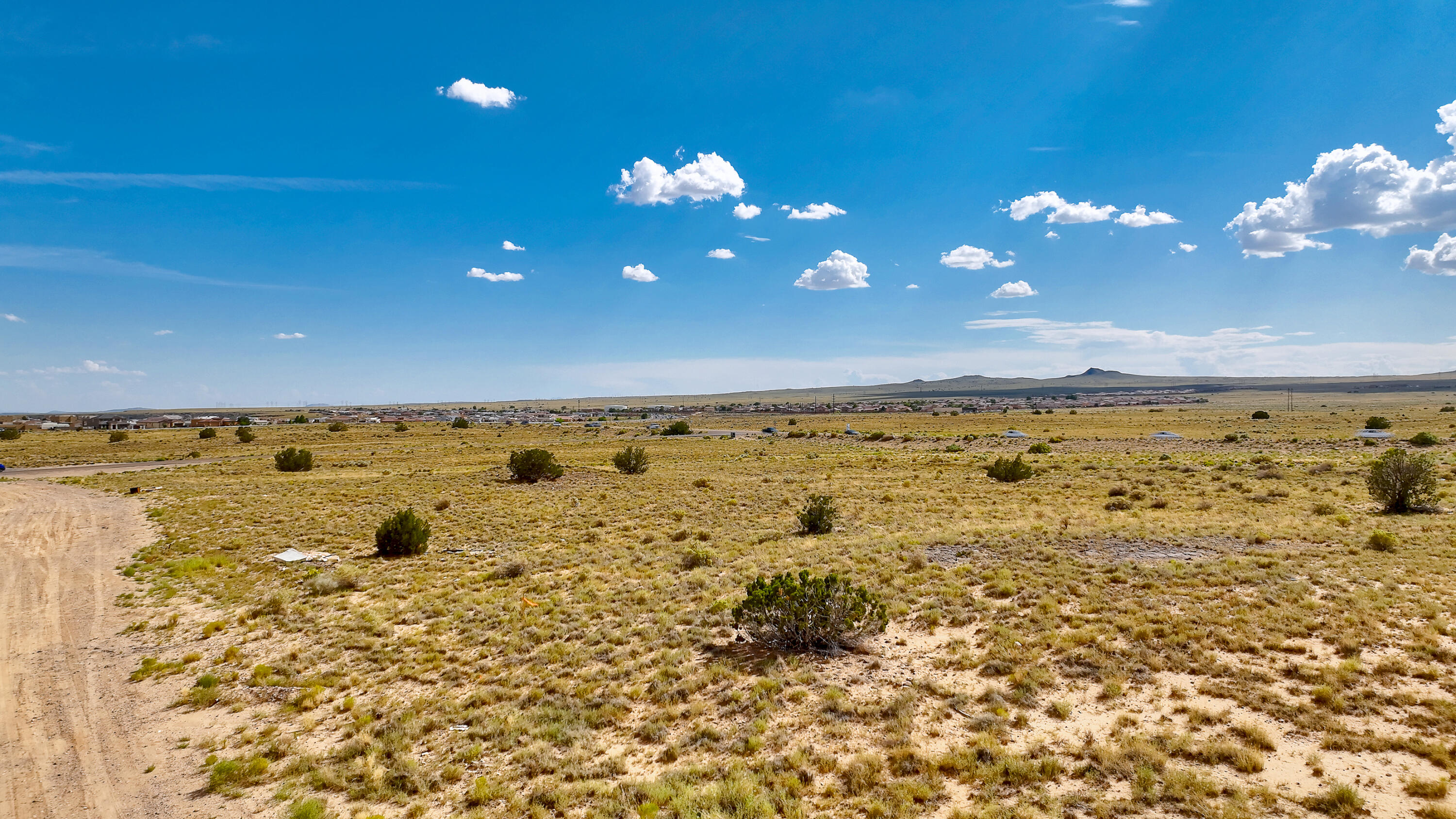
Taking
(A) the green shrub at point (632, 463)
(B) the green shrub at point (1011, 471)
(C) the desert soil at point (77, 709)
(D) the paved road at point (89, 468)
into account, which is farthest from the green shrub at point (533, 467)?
(D) the paved road at point (89, 468)

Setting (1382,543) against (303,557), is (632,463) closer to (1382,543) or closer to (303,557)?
(303,557)

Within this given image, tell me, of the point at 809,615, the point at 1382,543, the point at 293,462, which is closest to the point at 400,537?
the point at 809,615

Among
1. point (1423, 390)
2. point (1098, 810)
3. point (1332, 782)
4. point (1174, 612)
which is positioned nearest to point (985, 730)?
point (1098, 810)

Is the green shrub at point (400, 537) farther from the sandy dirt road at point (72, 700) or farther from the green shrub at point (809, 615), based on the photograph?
the green shrub at point (809, 615)

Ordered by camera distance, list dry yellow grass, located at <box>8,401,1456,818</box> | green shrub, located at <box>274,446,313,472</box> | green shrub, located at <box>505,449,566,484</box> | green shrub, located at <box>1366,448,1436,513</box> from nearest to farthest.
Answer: dry yellow grass, located at <box>8,401,1456,818</box> < green shrub, located at <box>1366,448,1436,513</box> < green shrub, located at <box>505,449,566,484</box> < green shrub, located at <box>274,446,313,472</box>

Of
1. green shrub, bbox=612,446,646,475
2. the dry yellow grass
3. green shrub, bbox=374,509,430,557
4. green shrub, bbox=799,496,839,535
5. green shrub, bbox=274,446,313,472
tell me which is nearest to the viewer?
the dry yellow grass

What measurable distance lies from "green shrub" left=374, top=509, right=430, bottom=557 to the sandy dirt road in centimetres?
530

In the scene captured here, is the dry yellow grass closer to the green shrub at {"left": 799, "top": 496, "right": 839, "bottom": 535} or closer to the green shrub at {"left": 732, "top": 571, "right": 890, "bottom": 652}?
the green shrub at {"left": 732, "top": 571, "right": 890, "bottom": 652}

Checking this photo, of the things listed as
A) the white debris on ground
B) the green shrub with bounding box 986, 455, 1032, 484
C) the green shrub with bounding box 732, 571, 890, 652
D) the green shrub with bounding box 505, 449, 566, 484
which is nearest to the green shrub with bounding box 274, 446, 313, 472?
the green shrub with bounding box 505, 449, 566, 484

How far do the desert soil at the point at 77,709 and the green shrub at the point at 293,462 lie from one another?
24.0 metres

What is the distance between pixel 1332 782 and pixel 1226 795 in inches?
41.6

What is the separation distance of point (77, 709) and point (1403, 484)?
31.4m

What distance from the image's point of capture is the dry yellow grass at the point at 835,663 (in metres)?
6.43

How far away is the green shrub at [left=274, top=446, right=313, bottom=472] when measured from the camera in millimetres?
39688
